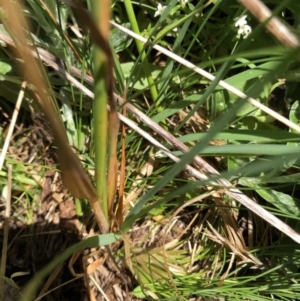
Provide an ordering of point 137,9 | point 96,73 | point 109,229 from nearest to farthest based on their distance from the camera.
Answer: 1. point 96,73
2. point 109,229
3. point 137,9

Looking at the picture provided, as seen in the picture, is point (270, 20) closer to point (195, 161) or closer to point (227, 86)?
point (227, 86)

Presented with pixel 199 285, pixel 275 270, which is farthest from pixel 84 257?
pixel 275 270

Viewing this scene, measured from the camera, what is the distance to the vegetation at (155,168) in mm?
1050

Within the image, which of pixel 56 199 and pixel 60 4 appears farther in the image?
pixel 56 199

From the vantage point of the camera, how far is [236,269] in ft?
3.85

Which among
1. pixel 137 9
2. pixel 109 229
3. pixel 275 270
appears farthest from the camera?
pixel 137 9

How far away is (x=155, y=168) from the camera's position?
49.3 inches

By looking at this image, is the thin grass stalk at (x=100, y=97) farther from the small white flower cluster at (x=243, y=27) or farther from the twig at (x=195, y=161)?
the small white flower cluster at (x=243, y=27)

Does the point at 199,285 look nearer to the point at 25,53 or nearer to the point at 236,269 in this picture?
the point at 236,269

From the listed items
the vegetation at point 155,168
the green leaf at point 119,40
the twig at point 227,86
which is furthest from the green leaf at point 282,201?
the green leaf at point 119,40

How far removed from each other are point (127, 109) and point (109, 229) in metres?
0.27

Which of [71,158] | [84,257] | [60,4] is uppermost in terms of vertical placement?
A: [60,4]

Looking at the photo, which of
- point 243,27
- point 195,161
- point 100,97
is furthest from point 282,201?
point 100,97

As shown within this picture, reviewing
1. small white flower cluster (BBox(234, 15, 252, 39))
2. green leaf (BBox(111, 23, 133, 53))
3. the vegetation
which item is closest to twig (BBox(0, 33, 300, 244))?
the vegetation
